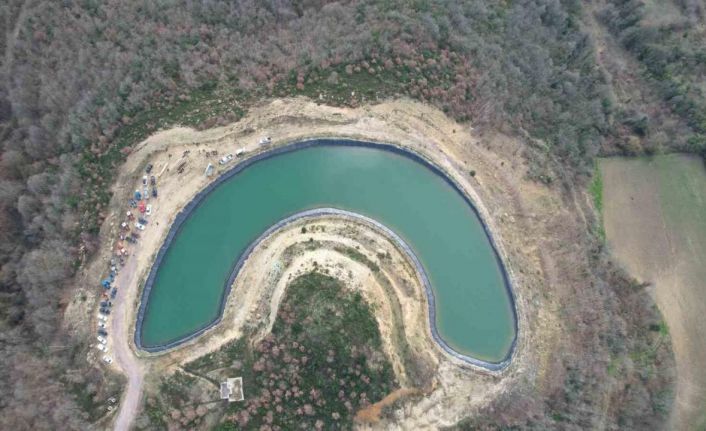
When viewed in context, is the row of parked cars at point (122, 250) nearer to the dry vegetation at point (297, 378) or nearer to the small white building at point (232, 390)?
the dry vegetation at point (297, 378)

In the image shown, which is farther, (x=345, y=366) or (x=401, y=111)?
(x=401, y=111)

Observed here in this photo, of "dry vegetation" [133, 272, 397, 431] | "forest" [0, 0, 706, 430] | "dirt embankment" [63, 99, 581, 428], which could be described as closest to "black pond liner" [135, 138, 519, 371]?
"dirt embankment" [63, 99, 581, 428]

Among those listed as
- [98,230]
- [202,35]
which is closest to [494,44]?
[202,35]

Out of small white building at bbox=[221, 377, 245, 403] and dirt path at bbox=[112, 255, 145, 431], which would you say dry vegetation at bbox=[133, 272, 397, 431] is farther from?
dirt path at bbox=[112, 255, 145, 431]

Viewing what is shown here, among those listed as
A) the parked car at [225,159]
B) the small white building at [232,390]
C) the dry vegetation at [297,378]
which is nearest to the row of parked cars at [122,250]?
the parked car at [225,159]

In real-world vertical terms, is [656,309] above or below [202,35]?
below

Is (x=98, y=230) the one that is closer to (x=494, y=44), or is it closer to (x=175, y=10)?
(x=175, y=10)
